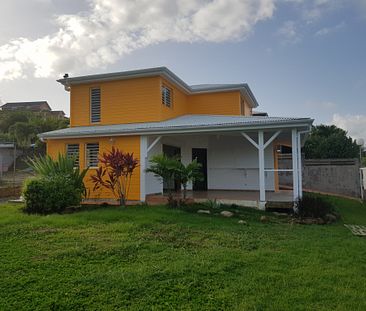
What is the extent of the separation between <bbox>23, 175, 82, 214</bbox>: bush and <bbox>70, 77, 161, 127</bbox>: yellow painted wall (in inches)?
206

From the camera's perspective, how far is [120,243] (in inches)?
272

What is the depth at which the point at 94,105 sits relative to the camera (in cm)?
1633

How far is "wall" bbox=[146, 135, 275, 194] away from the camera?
658 inches

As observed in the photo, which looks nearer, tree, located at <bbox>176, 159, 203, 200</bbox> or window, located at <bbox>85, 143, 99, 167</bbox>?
tree, located at <bbox>176, 159, 203, 200</bbox>

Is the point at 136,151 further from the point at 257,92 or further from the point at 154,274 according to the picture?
the point at 257,92

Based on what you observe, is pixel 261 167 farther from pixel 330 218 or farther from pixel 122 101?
pixel 122 101

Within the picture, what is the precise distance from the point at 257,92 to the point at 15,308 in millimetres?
20378

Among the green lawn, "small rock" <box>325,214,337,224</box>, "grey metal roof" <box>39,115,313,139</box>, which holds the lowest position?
the green lawn

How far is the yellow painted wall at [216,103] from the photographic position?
17.6m

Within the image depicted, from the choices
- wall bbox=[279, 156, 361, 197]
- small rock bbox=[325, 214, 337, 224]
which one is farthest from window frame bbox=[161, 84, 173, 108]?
wall bbox=[279, 156, 361, 197]

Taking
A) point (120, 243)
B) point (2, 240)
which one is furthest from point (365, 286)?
point (2, 240)

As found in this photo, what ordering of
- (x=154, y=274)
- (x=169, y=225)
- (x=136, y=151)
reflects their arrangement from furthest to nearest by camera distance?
(x=136, y=151), (x=169, y=225), (x=154, y=274)

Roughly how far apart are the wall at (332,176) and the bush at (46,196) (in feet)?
51.3

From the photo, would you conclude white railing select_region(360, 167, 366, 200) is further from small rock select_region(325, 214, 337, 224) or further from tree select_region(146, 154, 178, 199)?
tree select_region(146, 154, 178, 199)
